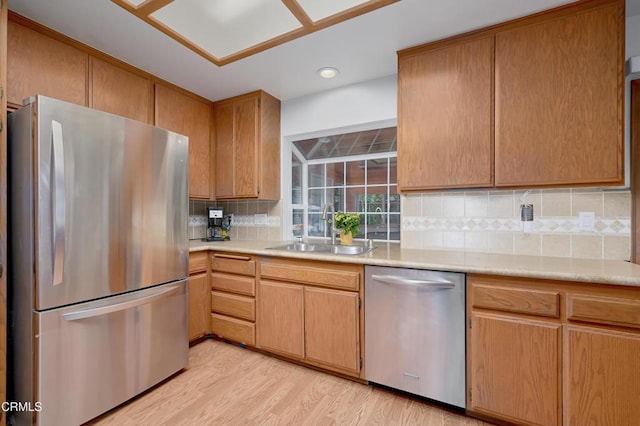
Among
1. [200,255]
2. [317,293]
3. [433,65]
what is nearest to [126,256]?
[200,255]

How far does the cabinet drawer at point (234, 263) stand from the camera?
7.61ft

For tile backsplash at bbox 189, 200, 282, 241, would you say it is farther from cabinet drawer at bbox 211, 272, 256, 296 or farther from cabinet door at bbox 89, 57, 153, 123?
cabinet door at bbox 89, 57, 153, 123

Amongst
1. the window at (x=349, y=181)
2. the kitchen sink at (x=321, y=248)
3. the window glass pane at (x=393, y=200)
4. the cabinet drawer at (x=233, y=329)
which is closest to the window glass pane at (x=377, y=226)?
the window at (x=349, y=181)

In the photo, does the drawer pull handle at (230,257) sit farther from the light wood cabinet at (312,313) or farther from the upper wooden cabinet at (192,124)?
the upper wooden cabinet at (192,124)

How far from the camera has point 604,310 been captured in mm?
1294

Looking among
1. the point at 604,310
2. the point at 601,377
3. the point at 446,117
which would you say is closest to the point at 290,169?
the point at 446,117

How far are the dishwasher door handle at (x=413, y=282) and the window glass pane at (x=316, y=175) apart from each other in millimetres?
1489

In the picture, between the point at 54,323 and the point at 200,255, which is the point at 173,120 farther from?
the point at 54,323

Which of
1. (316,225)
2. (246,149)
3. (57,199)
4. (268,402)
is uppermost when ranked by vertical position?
(246,149)

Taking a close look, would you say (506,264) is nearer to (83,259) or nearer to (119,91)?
(83,259)

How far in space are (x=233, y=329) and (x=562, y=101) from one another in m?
2.79

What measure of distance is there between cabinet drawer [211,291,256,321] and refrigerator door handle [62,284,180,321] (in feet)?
1.78

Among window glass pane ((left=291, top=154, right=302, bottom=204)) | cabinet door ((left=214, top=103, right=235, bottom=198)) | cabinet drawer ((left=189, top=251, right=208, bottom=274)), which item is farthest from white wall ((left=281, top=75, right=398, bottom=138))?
cabinet drawer ((left=189, top=251, right=208, bottom=274))

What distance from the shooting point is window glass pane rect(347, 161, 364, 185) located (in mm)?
2832
